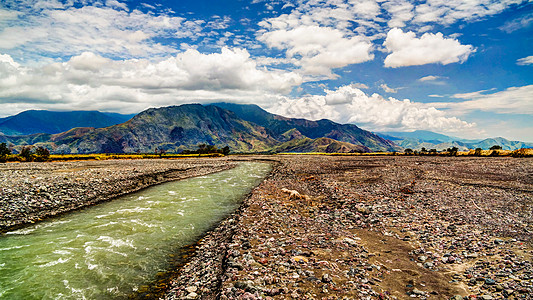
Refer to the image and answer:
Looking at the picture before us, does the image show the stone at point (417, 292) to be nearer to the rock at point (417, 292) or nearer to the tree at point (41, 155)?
the rock at point (417, 292)

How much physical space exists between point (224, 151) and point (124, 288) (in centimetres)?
17508

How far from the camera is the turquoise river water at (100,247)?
1245cm

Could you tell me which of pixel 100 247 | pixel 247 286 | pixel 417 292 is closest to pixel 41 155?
pixel 100 247

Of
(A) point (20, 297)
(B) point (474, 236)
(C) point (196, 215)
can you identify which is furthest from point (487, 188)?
(A) point (20, 297)

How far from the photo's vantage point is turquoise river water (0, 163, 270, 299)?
12.5m

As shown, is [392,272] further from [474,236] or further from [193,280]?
[193,280]

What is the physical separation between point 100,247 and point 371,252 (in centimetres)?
1819

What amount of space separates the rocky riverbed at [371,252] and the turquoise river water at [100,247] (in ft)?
9.97

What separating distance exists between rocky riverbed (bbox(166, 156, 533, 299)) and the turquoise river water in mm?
3040

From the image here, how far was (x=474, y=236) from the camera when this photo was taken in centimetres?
1463

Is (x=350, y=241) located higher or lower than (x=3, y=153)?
higher

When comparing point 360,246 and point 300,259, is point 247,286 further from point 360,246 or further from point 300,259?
point 360,246

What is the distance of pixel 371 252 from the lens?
13.6 metres

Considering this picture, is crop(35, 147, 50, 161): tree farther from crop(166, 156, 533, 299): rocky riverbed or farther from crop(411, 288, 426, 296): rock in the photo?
crop(411, 288, 426, 296): rock
